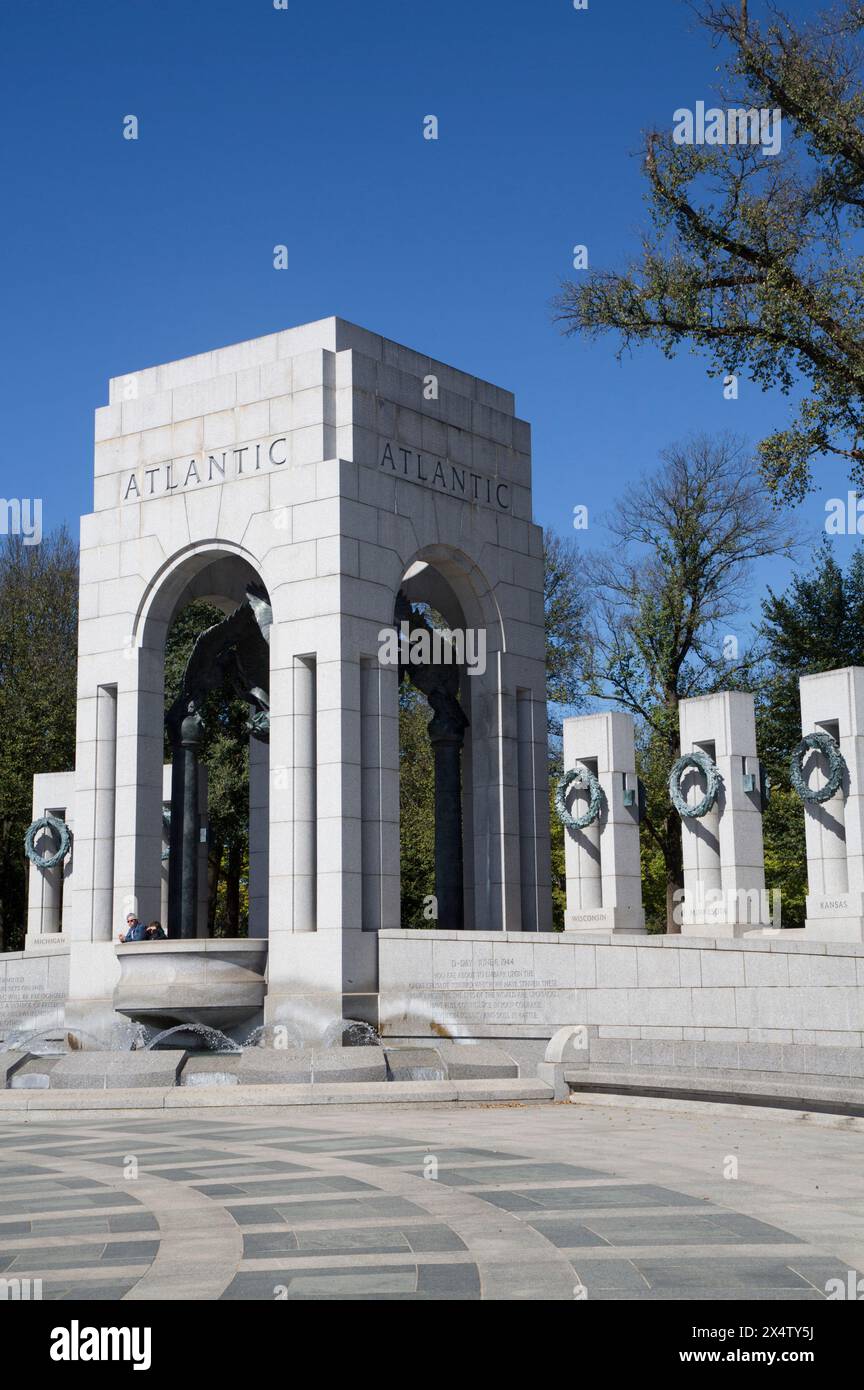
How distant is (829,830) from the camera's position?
88.3ft

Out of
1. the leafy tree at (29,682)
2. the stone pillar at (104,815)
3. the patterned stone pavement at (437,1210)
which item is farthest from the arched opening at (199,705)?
the leafy tree at (29,682)

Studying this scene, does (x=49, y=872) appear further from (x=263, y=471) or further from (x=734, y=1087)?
(x=734, y=1087)

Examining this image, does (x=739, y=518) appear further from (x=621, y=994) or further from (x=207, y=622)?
(x=621, y=994)

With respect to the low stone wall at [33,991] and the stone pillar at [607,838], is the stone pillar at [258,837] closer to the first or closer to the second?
the low stone wall at [33,991]

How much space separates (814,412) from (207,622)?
2676cm

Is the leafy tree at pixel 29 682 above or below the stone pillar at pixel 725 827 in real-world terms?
above

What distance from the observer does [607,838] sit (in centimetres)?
3136

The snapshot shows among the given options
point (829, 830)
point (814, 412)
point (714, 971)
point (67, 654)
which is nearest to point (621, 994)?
point (714, 971)

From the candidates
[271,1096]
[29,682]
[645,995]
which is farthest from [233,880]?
[271,1096]

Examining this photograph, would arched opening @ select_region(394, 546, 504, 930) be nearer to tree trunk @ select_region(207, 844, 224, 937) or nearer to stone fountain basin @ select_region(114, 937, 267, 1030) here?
stone fountain basin @ select_region(114, 937, 267, 1030)

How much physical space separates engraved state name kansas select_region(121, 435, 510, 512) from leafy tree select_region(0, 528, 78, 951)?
22.8 m

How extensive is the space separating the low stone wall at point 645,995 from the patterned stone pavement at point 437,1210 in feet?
9.89

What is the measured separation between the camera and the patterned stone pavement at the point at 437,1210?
7.77 m

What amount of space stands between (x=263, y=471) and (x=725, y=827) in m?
11.2
